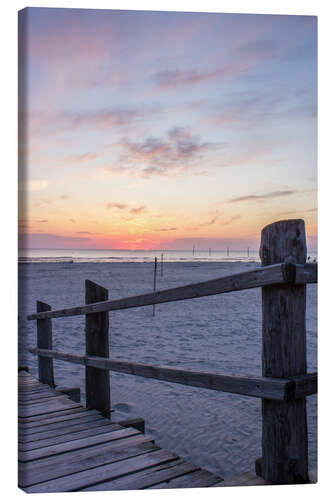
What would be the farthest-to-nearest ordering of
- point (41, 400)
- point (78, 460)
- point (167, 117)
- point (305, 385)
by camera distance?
point (167, 117), point (41, 400), point (78, 460), point (305, 385)

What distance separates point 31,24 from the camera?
10.2ft

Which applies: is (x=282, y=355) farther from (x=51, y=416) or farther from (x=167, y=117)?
(x=167, y=117)

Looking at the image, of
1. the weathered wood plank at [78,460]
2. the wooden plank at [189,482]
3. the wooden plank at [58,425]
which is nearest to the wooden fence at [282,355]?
the wooden plank at [189,482]

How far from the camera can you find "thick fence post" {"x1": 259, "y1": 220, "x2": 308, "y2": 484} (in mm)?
2020

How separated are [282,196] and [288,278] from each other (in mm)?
3063

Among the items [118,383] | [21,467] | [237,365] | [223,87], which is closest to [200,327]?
[237,365]

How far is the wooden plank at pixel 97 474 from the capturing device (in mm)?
2305

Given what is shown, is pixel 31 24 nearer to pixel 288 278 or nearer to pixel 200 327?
pixel 288 278

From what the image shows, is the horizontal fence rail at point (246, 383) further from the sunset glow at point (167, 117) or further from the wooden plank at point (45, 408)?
the wooden plank at point (45, 408)

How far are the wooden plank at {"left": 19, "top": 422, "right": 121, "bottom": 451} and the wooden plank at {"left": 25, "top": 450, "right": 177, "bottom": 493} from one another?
0.34 meters

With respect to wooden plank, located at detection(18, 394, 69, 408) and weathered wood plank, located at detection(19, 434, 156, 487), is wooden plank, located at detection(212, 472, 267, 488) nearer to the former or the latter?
weathered wood plank, located at detection(19, 434, 156, 487)

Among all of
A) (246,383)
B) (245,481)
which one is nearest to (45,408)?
(245,481)

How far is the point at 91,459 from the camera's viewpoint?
8.23ft

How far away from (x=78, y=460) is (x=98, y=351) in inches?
42.4
